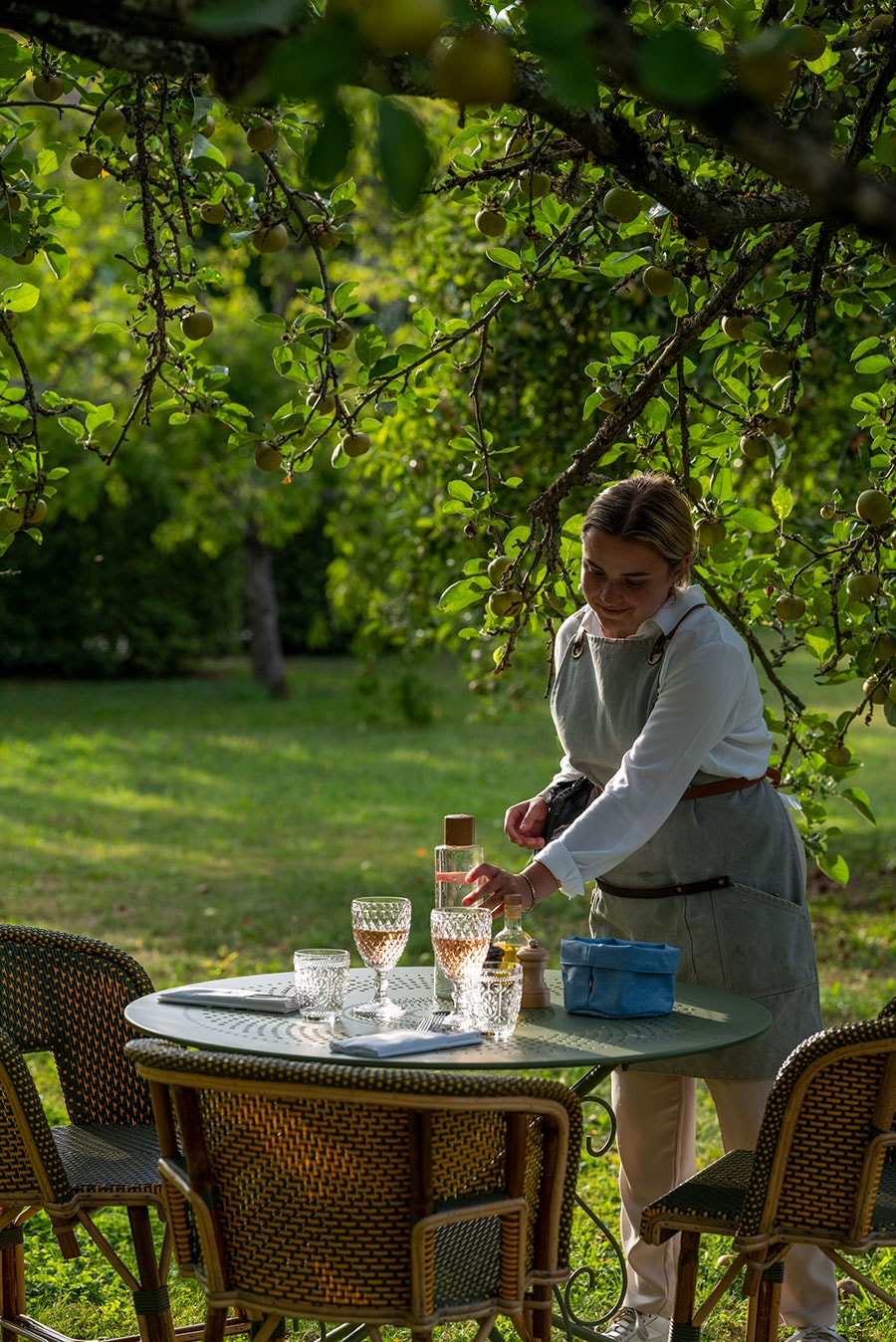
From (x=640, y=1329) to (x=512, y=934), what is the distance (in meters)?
0.98

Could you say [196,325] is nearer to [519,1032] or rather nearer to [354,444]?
[354,444]

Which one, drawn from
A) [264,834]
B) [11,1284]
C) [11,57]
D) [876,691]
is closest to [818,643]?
[876,691]

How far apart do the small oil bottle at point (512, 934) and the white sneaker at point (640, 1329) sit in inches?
36.1

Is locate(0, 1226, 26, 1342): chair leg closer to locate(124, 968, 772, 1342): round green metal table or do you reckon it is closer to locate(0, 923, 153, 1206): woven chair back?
locate(0, 923, 153, 1206): woven chair back

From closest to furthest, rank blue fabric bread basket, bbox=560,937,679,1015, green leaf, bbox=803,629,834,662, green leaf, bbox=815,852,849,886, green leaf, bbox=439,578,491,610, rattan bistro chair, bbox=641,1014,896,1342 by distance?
rattan bistro chair, bbox=641,1014,896,1342
blue fabric bread basket, bbox=560,937,679,1015
green leaf, bbox=439,578,491,610
green leaf, bbox=803,629,834,662
green leaf, bbox=815,852,849,886

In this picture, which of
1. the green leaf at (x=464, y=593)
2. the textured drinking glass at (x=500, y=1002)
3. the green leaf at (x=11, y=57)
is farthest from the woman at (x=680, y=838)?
the green leaf at (x=11, y=57)

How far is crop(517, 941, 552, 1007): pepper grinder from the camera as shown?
8.52 feet

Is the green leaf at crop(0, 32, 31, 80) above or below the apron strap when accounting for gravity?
above

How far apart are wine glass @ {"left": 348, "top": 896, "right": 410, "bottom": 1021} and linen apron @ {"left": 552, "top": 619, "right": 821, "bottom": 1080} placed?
58cm

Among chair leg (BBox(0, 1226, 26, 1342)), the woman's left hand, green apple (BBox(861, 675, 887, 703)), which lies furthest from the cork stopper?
chair leg (BBox(0, 1226, 26, 1342))

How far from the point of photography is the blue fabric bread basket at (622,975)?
2.49 m

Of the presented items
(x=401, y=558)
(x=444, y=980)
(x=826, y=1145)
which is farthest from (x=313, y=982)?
(x=401, y=558)

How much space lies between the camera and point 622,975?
250cm

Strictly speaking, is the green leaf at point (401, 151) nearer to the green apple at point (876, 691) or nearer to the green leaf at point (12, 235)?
the green leaf at point (12, 235)
